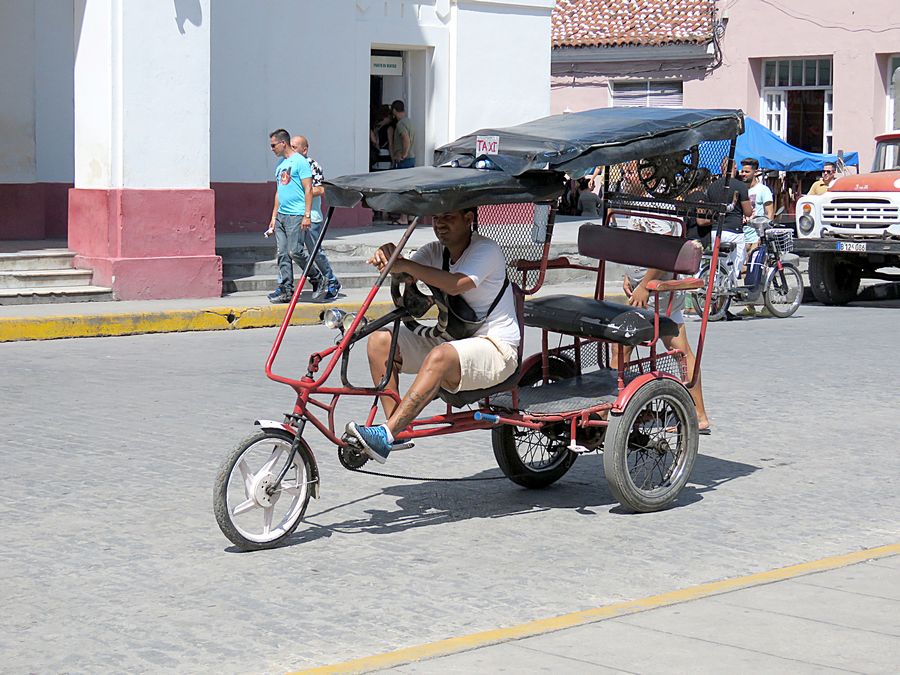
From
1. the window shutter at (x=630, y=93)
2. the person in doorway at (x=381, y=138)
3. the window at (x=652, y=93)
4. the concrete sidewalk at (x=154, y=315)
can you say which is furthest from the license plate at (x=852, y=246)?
the window shutter at (x=630, y=93)

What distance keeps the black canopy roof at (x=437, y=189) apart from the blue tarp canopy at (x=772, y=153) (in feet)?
73.3

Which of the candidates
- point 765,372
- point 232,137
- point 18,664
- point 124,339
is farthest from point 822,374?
point 232,137

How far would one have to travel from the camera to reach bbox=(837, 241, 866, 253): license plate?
18.7 metres

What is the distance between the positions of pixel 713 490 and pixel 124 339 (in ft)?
26.3

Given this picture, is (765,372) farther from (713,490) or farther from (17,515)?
(17,515)

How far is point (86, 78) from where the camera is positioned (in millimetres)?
16703

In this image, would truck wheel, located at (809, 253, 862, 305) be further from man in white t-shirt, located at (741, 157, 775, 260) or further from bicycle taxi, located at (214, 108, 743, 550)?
bicycle taxi, located at (214, 108, 743, 550)

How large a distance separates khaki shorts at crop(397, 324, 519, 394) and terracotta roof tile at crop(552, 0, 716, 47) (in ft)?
90.1

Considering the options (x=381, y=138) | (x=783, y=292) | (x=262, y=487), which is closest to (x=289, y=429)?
(x=262, y=487)

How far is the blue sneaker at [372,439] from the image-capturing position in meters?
6.68

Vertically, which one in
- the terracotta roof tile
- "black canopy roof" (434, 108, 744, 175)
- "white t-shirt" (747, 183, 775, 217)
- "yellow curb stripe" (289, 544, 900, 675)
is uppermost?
Answer: the terracotta roof tile

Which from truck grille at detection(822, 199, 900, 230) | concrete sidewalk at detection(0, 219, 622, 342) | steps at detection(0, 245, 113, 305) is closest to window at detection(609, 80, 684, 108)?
truck grille at detection(822, 199, 900, 230)

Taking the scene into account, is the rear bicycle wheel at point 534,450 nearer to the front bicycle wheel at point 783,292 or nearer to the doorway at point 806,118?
the front bicycle wheel at point 783,292

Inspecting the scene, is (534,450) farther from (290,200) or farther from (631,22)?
(631,22)
